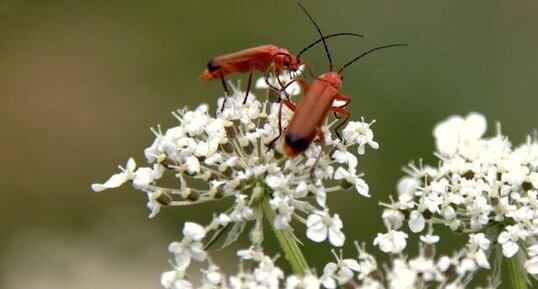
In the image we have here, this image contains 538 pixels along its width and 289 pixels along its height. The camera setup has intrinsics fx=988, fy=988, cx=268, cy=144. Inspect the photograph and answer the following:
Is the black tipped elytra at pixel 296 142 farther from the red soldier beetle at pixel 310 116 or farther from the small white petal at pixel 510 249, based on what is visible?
the small white petal at pixel 510 249

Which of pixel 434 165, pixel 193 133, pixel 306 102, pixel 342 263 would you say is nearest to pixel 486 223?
pixel 342 263

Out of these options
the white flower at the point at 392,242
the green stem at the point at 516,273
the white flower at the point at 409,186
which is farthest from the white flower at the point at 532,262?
the white flower at the point at 409,186

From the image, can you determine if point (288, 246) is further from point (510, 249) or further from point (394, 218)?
point (510, 249)

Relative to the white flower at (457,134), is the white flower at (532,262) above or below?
below

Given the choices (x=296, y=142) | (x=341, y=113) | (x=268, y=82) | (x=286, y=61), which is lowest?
(x=296, y=142)

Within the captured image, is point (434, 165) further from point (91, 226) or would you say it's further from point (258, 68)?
point (258, 68)

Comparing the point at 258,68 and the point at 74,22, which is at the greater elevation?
the point at 74,22

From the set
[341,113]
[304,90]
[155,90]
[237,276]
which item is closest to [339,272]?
[237,276]

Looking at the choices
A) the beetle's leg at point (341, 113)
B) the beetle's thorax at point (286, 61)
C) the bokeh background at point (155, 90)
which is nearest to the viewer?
the beetle's leg at point (341, 113)
